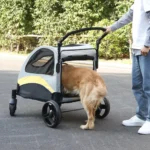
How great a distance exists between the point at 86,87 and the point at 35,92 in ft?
2.74

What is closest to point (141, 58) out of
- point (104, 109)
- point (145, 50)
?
point (145, 50)

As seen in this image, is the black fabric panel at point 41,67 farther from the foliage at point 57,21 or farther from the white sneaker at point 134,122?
the foliage at point 57,21

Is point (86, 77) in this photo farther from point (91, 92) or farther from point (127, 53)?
point (127, 53)

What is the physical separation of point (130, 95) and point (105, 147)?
3.09 m

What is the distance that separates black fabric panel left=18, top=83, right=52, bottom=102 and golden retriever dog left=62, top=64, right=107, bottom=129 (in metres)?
0.29

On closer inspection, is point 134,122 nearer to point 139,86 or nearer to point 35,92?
point 139,86

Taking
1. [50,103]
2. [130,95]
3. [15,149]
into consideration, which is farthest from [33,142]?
[130,95]

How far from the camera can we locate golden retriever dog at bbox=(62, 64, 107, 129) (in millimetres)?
4469

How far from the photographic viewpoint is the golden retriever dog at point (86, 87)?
4.47m

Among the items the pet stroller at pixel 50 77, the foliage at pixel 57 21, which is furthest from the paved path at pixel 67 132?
the foliage at pixel 57 21

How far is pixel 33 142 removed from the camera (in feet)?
13.5

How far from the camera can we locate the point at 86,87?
14.7ft

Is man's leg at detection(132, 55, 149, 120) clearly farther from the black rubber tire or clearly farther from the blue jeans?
the black rubber tire

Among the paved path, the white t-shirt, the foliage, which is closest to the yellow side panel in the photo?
the paved path
